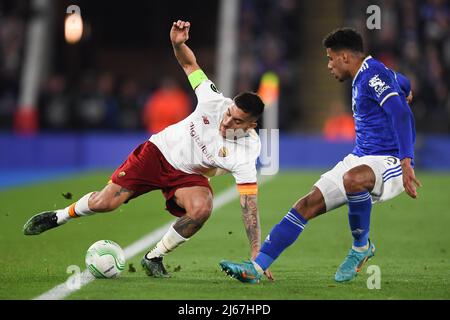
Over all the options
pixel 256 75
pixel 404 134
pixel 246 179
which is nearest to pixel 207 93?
pixel 246 179

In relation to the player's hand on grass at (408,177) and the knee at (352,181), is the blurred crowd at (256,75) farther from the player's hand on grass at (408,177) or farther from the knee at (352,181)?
the player's hand on grass at (408,177)

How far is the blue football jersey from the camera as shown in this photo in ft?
25.6

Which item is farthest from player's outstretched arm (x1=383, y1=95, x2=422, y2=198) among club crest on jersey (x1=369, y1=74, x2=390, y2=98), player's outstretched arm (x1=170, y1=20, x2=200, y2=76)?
player's outstretched arm (x1=170, y1=20, x2=200, y2=76)

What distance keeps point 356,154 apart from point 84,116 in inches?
650

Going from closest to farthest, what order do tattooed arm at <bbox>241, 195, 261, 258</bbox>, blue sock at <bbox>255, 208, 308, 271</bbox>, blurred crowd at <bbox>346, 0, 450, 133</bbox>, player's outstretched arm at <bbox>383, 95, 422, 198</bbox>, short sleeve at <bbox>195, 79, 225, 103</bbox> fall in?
player's outstretched arm at <bbox>383, 95, 422, 198</bbox> < blue sock at <bbox>255, 208, 308, 271</bbox> < tattooed arm at <bbox>241, 195, 261, 258</bbox> < short sleeve at <bbox>195, 79, 225, 103</bbox> < blurred crowd at <bbox>346, 0, 450, 133</bbox>

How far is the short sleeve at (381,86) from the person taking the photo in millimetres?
7699

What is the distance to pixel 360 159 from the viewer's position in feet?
26.2

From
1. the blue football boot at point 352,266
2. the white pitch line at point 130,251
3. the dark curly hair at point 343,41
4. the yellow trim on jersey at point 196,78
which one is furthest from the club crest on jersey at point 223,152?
the white pitch line at point 130,251

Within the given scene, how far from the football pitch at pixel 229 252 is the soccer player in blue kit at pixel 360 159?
0.31 m

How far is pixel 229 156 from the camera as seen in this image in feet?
26.8

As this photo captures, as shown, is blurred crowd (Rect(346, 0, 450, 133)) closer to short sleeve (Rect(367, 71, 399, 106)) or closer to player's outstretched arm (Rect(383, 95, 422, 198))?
short sleeve (Rect(367, 71, 399, 106))

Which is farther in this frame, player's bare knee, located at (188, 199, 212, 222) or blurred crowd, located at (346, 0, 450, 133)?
blurred crowd, located at (346, 0, 450, 133)
